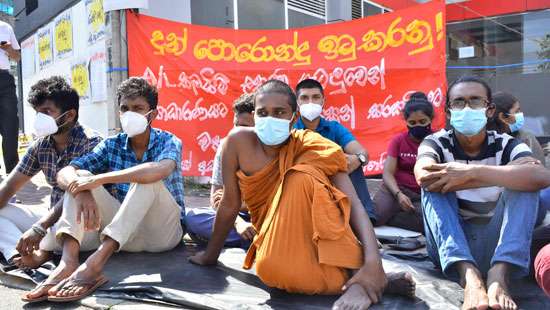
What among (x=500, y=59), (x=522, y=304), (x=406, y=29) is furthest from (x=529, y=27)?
(x=522, y=304)

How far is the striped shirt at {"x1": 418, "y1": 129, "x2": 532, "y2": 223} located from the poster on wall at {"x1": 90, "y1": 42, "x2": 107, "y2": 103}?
5439 millimetres

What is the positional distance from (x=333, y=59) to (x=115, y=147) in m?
3.02

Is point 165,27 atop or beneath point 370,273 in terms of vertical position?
atop

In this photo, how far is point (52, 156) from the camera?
10.3 ft

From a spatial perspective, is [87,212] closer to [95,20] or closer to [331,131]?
[331,131]

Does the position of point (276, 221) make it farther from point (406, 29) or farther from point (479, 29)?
point (479, 29)

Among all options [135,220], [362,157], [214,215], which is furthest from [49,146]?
[362,157]

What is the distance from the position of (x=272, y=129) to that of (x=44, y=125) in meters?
1.54

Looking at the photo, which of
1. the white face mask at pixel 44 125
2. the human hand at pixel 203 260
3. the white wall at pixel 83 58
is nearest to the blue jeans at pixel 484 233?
the human hand at pixel 203 260

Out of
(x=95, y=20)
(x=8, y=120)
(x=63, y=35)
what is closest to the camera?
(x=8, y=120)

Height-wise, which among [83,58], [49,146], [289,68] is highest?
[83,58]

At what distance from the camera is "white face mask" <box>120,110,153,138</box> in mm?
2895

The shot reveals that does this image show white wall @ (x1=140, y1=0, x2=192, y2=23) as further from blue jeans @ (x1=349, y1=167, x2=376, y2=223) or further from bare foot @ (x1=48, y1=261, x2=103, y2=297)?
bare foot @ (x1=48, y1=261, x2=103, y2=297)

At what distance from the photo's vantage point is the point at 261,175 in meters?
2.34
